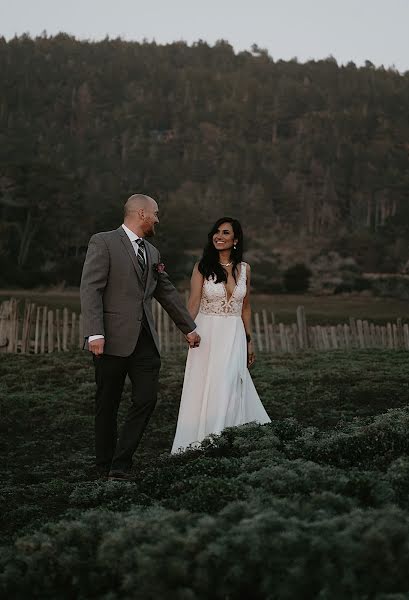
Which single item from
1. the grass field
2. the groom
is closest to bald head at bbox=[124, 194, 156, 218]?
the groom

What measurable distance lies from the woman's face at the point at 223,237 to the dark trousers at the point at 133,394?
1067 mm

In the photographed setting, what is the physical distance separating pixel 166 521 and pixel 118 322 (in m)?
2.68

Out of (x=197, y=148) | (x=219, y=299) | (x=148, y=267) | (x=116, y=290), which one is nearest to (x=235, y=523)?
(x=116, y=290)

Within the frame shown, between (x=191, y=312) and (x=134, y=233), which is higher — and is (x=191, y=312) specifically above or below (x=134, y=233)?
below

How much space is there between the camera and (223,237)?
666 centimetres

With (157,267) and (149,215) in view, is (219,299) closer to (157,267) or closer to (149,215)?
(157,267)

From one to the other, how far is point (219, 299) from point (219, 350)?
385 mm

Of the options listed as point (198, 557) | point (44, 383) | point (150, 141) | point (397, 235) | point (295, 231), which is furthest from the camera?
point (150, 141)

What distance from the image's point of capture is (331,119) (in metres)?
91.9

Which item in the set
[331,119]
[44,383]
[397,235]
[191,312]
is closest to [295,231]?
[397,235]

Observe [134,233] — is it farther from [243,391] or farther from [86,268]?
Answer: [243,391]

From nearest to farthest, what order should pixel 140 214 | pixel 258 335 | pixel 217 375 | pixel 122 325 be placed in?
1. pixel 122 325
2. pixel 140 214
3. pixel 217 375
4. pixel 258 335

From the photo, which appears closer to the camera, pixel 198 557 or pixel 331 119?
pixel 198 557

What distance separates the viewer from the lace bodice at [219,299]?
6.73 m
